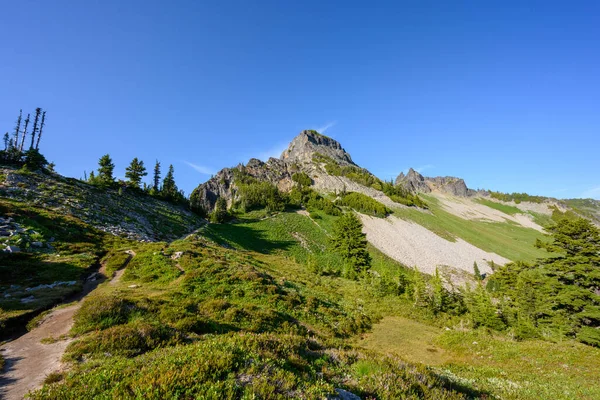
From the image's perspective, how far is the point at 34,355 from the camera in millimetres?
8664

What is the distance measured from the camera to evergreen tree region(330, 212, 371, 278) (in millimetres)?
47550

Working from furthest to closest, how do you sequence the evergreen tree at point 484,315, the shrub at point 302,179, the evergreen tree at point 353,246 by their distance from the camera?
the shrub at point 302,179 < the evergreen tree at point 353,246 < the evergreen tree at point 484,315

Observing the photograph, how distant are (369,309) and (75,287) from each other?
26879 mm

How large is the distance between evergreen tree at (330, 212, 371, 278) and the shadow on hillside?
19.3 metres

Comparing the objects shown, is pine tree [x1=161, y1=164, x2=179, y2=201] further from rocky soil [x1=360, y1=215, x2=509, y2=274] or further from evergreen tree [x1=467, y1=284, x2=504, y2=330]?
evergreen tree [x1=467, y1=284, x2=504, y2=330]

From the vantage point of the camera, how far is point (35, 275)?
18953 mm

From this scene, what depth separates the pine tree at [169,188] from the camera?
85.1m

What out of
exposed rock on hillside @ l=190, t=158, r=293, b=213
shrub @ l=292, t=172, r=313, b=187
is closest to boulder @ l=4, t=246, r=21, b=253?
exposed rock on hillside @ l=190, t=158, r=293, b=213

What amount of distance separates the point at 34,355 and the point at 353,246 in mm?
45044

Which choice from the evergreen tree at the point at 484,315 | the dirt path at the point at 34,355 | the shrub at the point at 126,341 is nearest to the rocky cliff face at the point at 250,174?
the evergreen tree at the point at 484,315

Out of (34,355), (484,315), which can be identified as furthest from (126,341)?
(484,315)

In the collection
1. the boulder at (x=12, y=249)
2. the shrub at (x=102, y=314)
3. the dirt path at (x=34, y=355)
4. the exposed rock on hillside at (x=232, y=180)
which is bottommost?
the dirt path at (x=34, y=355)

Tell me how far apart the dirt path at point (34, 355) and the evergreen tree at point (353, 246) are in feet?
131

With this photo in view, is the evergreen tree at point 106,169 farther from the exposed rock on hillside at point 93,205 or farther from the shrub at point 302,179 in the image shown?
the shrub at point 302,179
